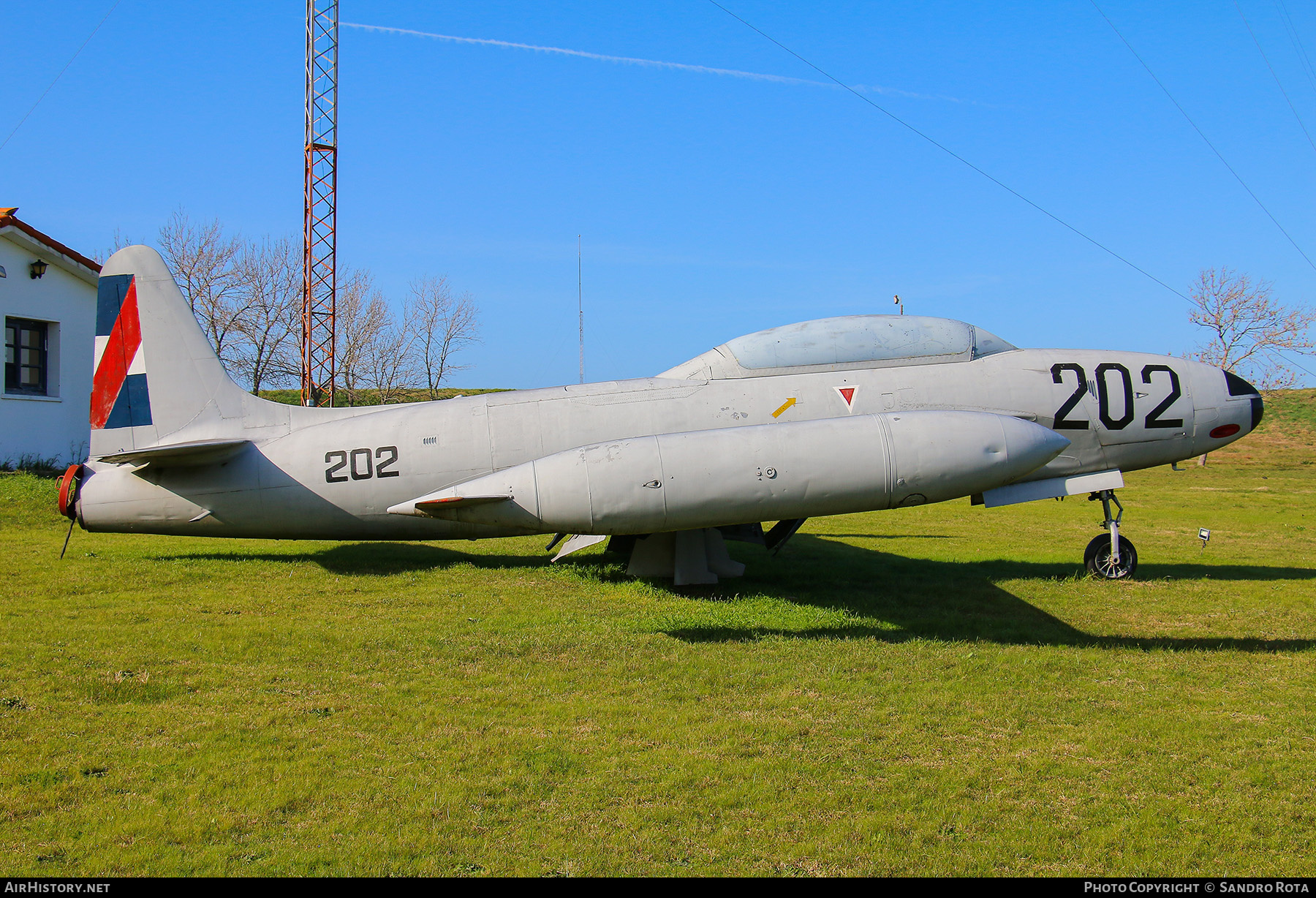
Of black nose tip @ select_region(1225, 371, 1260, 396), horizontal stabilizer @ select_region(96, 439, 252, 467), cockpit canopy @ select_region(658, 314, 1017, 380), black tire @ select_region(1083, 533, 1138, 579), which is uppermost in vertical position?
cockpit canopy @ select_region(658, 314, 1017, 380)

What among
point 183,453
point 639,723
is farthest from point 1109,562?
point 183,453

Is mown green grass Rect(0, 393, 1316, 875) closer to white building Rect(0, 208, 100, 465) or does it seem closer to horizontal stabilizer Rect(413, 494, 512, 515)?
horizontal stabilizer Rect(413, 494, 512, 515)

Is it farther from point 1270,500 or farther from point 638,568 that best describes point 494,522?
point 1270,500

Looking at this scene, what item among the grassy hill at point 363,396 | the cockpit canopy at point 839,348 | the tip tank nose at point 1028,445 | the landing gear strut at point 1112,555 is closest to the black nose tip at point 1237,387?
the landing gear strut at point 1112,555

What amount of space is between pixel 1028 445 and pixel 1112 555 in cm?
436

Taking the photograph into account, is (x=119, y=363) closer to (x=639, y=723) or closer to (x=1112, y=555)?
(x=639, y=723)

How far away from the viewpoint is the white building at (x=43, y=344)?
63.7 feet

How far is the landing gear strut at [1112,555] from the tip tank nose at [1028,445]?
3549 mm

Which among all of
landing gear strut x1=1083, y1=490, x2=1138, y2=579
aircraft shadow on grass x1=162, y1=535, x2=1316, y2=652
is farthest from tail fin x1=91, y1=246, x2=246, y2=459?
landing gear strut x1=1083, y1=490, x2=1138, y2=579

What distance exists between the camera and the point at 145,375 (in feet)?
34.1

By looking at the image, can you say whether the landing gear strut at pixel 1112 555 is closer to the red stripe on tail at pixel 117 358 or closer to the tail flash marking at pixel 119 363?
the tail flash marking at pixel 119 363

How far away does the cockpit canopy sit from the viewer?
9875mm

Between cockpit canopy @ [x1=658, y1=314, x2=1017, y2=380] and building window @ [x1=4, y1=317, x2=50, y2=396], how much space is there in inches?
706
